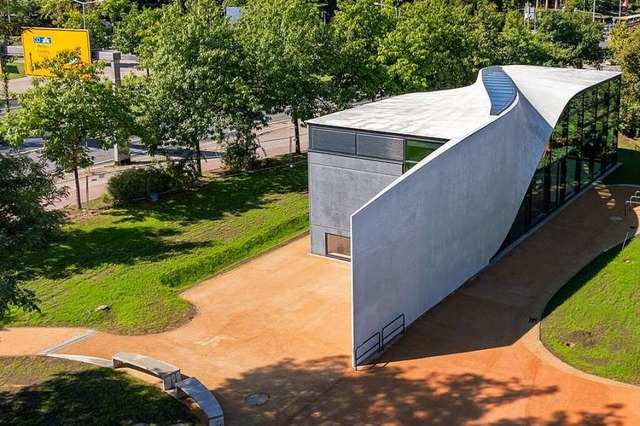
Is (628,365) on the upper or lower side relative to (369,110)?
lower

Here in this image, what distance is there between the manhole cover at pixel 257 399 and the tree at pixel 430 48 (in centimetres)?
2457

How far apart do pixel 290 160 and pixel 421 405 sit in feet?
74.1

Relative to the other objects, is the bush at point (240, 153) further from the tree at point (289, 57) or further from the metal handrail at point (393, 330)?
the metal handrail at point (393, 330)

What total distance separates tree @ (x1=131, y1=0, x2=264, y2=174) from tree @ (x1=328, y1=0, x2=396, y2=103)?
570cm

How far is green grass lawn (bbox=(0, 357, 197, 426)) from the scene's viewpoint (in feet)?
55.9

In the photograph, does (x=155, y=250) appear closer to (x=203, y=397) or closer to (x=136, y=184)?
(x=136, y=184)

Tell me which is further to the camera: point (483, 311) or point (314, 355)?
point (483, 311)

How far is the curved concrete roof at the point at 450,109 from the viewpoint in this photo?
82.6 feet

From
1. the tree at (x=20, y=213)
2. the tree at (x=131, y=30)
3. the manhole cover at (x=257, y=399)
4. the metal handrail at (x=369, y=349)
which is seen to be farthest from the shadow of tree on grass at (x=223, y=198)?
the tree at (x=131, y=30)

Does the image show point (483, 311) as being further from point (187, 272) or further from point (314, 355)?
point (187, 272)

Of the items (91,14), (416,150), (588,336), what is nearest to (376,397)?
(588,336)

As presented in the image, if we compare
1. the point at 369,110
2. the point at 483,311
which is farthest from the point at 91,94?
the point at 483,311

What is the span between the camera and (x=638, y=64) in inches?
1678

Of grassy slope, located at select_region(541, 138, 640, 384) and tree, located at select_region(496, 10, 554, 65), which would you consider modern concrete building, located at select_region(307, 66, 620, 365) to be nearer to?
grassy slope, located at select_region(541, 138, 640, 384)
